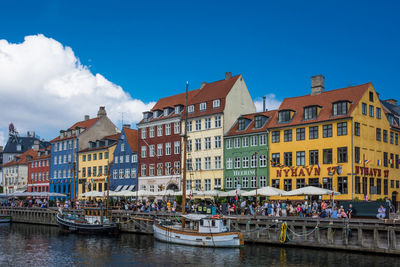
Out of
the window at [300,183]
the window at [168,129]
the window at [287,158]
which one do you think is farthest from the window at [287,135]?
the window at [168,129]

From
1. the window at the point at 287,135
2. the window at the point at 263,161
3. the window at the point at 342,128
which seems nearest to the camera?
the window at the point at 342,128

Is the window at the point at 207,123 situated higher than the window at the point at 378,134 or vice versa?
the window at the point at 207,123

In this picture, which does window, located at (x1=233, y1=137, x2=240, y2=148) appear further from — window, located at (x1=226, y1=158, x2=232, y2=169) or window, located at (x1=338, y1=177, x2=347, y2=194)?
window, located at (x1=338, y1=177, x2=347, y2=194)

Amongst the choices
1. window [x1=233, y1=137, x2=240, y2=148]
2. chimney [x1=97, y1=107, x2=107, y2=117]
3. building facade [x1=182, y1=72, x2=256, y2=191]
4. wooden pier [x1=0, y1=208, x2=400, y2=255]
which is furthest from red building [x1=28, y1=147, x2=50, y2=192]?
wooden pier [x1=0, y1=208, x2=400, y2=255]

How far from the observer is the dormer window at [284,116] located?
57591 mm

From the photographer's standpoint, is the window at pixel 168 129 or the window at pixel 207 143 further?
the window at pixel 168 129

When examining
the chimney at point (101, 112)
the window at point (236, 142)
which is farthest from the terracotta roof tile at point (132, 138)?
the window at point (236, 142)

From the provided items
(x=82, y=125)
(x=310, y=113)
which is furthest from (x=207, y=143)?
(x=82, y=125)

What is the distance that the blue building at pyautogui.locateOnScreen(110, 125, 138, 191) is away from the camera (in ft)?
252

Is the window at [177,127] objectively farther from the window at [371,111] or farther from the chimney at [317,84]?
the window at [371,111]

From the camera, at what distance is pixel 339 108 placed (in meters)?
53.1

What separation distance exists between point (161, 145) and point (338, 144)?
91.8 feet

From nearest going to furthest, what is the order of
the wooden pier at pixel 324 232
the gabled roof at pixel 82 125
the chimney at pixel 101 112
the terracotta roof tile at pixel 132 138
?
the wooden pier at pixel 324 232 < the terracotta roof tile at pixel 132 138 < the gabled roof at pixel 82 125 < the chimney at pixel 101 112

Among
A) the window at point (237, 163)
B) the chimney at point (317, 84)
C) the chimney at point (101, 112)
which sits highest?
the chimney at point (101, 112)
